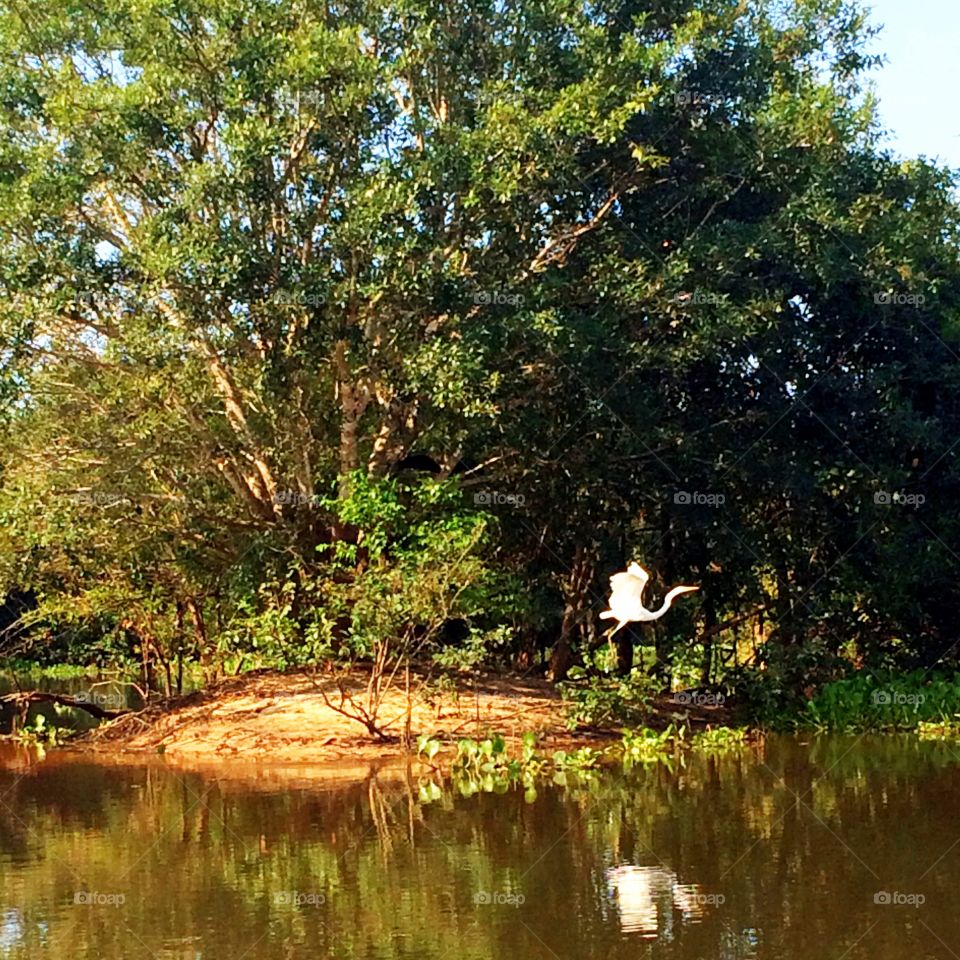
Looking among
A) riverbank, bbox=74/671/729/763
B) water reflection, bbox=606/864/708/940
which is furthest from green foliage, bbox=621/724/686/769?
water reflection, bbox=606/864/708/940

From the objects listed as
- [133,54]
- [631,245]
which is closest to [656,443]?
[631,245]

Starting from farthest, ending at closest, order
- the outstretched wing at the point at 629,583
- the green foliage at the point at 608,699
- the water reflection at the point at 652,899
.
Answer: the green foliage at the point at 608,699
the outstretched wing at the point at 629,583
the water reflection at the point at 652,899

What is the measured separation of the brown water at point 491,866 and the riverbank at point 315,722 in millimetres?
1302

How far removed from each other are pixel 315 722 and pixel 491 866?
287 inches

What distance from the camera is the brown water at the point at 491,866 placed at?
899 centimetres

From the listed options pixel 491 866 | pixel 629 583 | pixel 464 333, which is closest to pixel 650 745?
pixel 629 583

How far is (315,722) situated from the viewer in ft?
59.8

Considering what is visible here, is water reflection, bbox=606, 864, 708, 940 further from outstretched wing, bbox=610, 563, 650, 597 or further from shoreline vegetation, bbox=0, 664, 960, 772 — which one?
outstretched wing, bbox=610, 563, 650, 597

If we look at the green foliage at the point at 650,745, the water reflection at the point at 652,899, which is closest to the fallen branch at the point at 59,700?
the green foliage at the point at 650,745

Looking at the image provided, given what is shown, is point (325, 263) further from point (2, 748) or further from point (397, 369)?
point (2, 748)

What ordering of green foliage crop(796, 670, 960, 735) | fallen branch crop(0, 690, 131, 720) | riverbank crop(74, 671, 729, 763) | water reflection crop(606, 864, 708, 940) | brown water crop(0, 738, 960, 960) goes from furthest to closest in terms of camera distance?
1. green foliage crop(796, 670, 960, 735)
2. fallen branch crop(0, 690, 131, 720)
3. riverbank crop(74, 671, 729, 763)
4. water reflection crop(606, 864, 708, 940)
5. brown water crop(0, 738, 960, 960)

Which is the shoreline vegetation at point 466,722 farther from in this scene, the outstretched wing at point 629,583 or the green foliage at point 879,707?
the outstretched wing at point 629,583

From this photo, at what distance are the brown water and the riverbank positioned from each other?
51.3 inches

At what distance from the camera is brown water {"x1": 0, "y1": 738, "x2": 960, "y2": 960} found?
899 centimetres
